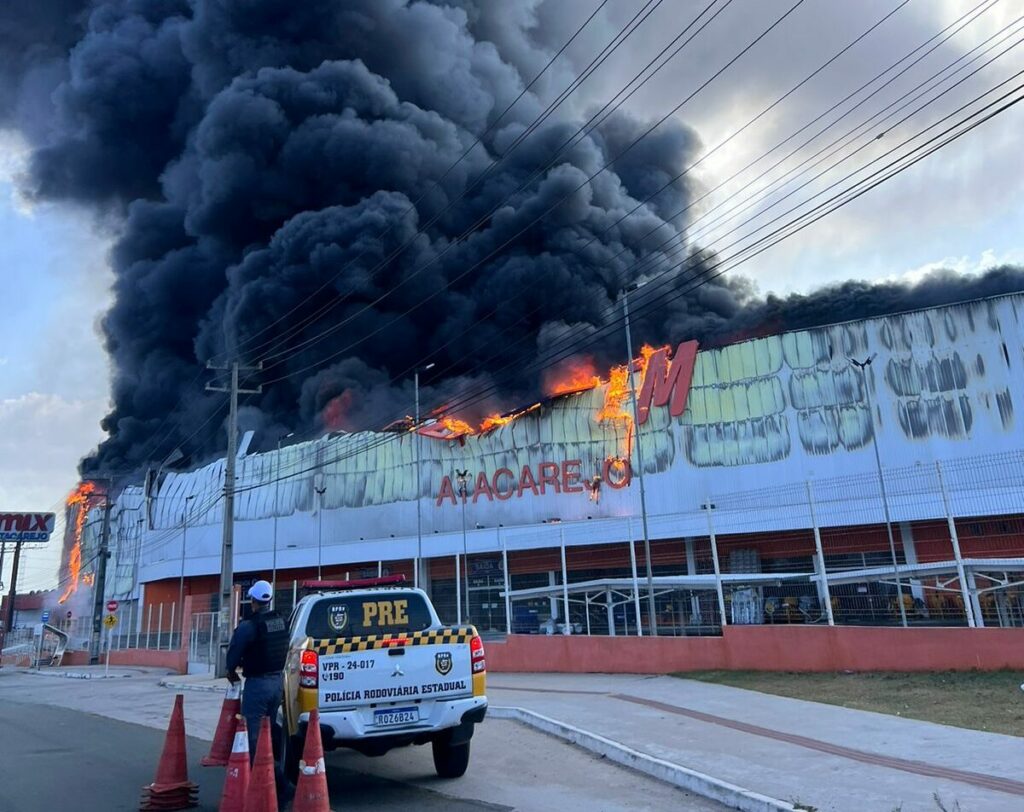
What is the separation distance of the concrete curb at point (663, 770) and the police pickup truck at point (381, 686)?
1554 mm

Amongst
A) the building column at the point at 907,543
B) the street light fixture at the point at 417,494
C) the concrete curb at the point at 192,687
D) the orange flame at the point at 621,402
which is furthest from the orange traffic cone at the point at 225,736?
the orange flame at the point at 621,402

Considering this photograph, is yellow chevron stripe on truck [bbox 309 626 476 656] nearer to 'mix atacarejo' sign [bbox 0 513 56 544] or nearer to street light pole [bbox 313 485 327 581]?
street light pole [bbox 313 485 327 581]

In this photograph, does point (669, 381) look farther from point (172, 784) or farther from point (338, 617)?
point (172, 784)

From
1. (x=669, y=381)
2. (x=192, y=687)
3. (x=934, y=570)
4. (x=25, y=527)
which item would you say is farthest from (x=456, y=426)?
(x=25, y=527)

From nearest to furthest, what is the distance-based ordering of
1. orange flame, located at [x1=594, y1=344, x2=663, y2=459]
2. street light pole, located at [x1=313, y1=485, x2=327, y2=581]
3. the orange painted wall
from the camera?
the orange painted wall < orange flame, located at [x1=594, y1=344, x2=663, y2=459] < street light pole, located at [x1=313, y1=485, x2=327, y2=581]

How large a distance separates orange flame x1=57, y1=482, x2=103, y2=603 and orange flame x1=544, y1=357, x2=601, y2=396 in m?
36.3

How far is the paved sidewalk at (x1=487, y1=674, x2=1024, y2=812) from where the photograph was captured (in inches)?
222

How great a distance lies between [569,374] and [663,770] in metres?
37.5

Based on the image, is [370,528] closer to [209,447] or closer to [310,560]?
[310,560]

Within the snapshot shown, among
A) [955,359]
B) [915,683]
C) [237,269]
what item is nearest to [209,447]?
[237,269]

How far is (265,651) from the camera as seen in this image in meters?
6.41

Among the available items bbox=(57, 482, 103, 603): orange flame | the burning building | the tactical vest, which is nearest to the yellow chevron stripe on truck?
the tactical vest

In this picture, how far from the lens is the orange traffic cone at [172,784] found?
19.6ft

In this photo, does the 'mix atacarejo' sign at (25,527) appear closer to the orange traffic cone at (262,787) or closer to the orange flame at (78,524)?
the orange flame at (78,524)
